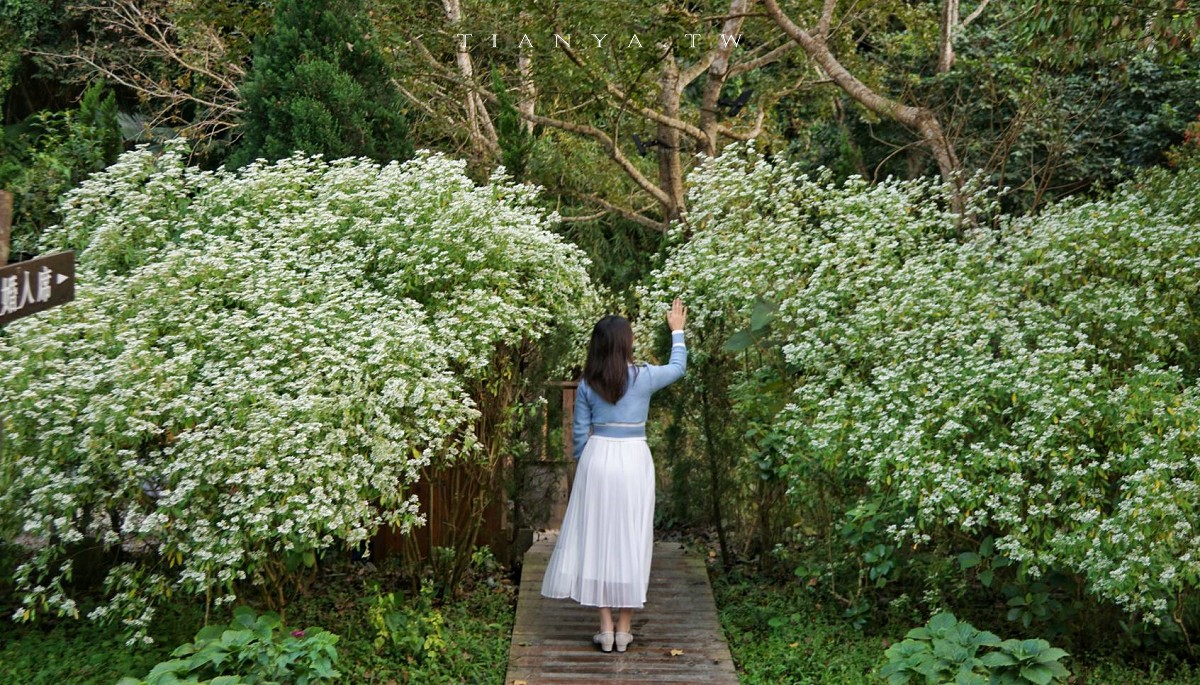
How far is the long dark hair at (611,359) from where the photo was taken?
5723 mm

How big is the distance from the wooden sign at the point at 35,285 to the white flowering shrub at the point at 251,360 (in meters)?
0.81

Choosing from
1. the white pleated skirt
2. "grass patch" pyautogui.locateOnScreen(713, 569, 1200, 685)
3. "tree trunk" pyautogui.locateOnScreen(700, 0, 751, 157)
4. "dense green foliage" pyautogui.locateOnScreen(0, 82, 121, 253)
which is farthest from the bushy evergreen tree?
"grass patch" pyautogui.locateOnScreen(713, 569, 1200, 685)

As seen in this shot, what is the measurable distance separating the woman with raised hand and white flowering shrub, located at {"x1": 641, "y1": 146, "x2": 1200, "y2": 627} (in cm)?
81

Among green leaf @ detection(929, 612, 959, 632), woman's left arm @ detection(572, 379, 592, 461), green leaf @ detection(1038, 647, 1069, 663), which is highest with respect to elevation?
woman's left arm @ detection(572, 379, 592, 461)

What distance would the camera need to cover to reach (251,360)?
16.6 feet

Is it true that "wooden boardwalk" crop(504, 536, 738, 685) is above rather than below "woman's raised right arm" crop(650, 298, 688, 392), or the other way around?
below

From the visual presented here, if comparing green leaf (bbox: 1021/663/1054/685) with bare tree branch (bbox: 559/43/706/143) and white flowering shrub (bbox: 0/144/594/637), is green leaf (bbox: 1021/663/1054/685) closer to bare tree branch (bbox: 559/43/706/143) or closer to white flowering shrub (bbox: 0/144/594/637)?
white flowering shrub (bbox: 0/144/594/637)

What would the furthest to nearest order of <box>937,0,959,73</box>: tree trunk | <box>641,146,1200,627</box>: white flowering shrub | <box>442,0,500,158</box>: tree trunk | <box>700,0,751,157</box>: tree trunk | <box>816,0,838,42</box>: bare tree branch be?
1. <box>442,0,500,158</box>: tree trunk
2. <box>937,0,959,73</box>: tree trunk
3. <box>700,0,751,157</box>: tree trunk
4. <box>816,0,838,42</box>: bare tree branch
5. <box>641,146,1200,627</box>: white flowering shrub

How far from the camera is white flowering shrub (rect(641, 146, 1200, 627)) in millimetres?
5047

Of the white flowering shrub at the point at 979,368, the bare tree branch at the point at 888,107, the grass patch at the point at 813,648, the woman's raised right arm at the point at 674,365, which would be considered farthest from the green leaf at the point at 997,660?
the bare tree branch at the point at 888,107

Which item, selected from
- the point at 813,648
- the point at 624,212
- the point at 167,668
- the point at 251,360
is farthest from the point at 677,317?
the point at 624,212

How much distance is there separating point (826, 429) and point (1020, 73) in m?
5.87

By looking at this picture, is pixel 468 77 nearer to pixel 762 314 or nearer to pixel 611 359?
pixel 762 314

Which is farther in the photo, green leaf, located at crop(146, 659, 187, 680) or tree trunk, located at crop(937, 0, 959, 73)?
tree trunk, located at crop(937, 0, 959, 73)
